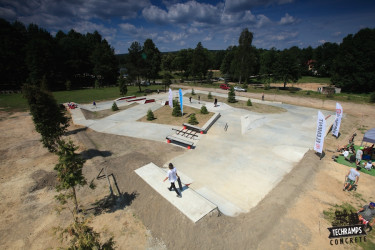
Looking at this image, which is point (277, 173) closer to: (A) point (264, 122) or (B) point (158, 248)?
(B) point (158, 248)

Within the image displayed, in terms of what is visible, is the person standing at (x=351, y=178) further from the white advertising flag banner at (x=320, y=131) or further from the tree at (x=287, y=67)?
the tree at (x=287, y=67)

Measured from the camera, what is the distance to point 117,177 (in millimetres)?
11406

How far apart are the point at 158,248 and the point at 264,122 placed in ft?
60.6

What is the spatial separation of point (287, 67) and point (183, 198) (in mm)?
49331

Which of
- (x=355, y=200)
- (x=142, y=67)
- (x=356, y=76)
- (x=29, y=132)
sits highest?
(x=142, y=67)

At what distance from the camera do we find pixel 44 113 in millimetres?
12797

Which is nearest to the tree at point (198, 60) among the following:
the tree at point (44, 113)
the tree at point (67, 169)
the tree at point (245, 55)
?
the tree at point (245, 55)

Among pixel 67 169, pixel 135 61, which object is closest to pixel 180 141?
pixel 67 169

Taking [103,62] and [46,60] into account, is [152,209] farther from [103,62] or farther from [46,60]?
[103,62]

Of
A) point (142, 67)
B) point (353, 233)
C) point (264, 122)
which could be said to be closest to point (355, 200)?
point (353, 233)

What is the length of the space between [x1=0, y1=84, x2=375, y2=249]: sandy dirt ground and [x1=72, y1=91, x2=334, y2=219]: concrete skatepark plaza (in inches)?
32.0

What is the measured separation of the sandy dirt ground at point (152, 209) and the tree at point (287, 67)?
126 feet

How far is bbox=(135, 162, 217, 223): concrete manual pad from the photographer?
8195 millimetres

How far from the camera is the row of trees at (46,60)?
150 ft
